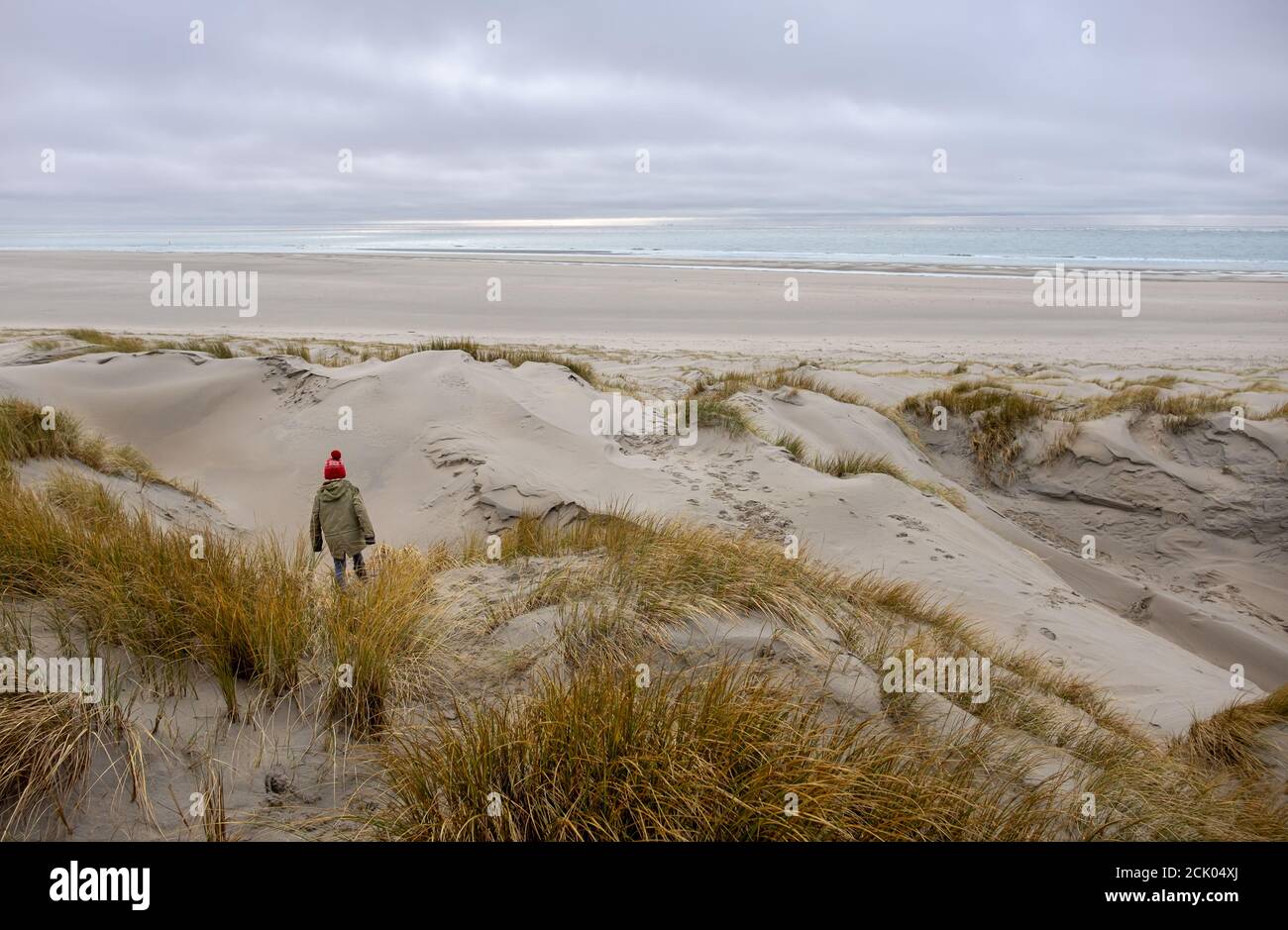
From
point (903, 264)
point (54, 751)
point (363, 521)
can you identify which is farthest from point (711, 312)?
point (903, 264)

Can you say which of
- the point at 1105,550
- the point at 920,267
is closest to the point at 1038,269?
the point at 920,267

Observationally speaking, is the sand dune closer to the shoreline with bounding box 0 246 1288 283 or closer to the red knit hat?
the red knit hat

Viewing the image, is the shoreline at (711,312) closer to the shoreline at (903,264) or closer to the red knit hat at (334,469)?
the shoreline at (903,264)

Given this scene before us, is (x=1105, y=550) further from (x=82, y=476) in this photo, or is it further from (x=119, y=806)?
(x=82, y=476)

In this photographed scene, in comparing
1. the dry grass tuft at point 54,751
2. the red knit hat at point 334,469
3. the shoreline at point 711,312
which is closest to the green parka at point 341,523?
the red knit hat at point 334,469

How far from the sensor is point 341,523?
5609 mm

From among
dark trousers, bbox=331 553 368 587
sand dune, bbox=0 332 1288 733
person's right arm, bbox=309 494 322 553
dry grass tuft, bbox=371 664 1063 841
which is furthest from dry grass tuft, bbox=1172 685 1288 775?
person's right arm, bbox=309 494 322 553

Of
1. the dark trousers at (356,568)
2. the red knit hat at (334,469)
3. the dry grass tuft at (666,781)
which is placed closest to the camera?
the dry grass tuft at (666,781)

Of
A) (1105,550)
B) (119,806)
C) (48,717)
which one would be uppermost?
(48,717)

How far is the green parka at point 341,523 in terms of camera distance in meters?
5.60

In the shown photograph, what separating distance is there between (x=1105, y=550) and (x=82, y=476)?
12107mm

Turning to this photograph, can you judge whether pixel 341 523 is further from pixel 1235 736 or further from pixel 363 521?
pixel 1235 736

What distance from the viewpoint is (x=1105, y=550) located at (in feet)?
33.9
